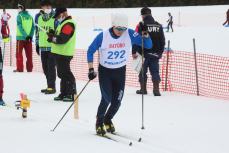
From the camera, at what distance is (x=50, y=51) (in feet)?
39.1

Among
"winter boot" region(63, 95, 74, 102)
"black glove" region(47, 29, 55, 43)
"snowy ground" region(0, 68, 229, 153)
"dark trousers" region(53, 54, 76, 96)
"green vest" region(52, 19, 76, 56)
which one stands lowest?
"snowy ground" region(0, 68, 229, 153)

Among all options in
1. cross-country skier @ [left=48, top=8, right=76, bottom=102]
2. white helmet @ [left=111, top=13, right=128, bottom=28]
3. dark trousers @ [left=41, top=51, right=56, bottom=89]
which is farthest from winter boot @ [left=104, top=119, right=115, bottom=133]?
dark trousers @ [left=41, top=51, right=56, bottom=89]

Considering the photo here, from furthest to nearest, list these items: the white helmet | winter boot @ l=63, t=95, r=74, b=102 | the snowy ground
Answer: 1. winter boot @ l=63, t=95, r=74, b=102
2. the white helmet
3. the snowy ground

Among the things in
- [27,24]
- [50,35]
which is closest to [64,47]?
[50,35]

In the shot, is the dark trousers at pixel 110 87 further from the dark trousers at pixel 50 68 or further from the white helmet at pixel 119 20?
the dark trousers at pixel 50 68

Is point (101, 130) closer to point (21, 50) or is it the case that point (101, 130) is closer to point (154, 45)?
point (154, 45)

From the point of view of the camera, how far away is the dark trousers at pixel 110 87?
25.3ft

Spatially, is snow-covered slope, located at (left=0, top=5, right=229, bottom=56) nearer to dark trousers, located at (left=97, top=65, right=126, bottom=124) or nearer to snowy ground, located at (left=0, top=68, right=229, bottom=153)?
snowy ground, located at (left=0, top=68, right=229, bottom=153)

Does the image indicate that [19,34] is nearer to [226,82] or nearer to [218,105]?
[226,82]

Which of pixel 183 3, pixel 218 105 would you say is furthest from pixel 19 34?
pixel 183 3

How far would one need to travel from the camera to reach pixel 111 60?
7664mm

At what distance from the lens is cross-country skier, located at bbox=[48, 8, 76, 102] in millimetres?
10586

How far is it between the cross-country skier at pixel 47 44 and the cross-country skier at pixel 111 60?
409 cm

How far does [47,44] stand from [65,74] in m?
1.39
